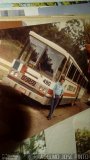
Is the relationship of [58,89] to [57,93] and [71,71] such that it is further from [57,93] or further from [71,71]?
[71,71]

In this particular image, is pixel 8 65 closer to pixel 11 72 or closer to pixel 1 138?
pixel 11 72

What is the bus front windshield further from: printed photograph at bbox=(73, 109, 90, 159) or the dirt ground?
printed photograph at bbox=(73, 109, 90, 159)

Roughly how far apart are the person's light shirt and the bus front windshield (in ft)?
0.20

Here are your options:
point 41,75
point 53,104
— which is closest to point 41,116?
point 53,104

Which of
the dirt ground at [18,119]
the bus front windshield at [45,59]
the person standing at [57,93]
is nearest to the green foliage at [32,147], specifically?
the dirt ground at [18,119]

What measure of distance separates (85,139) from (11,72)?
62 centimetres

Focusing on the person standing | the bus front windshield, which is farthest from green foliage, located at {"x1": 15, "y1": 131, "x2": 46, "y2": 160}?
the bus front windshield

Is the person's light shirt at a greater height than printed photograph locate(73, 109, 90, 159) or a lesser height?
greater

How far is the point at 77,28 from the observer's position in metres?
1.70

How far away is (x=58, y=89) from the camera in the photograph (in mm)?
1645

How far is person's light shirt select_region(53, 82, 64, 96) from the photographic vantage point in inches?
64.6

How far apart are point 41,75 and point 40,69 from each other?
0.04 meters

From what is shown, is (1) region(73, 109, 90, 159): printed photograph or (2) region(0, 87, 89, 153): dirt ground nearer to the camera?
(2) region(0, 87, 89, 153): dirt ground

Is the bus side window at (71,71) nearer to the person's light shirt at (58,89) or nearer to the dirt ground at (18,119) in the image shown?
the person's light shirt at (58,89)
